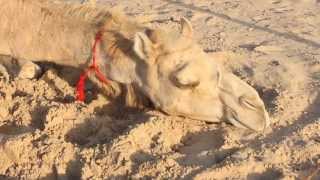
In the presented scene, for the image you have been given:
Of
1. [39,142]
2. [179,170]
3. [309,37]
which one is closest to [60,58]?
[39,142]

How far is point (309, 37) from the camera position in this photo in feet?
23.9

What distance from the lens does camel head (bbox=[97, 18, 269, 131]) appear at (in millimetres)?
4945

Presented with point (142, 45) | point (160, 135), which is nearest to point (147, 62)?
point (142, 45)

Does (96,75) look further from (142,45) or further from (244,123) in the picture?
(244,123)

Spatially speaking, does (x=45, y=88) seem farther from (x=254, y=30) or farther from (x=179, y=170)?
(x=254, y=30)

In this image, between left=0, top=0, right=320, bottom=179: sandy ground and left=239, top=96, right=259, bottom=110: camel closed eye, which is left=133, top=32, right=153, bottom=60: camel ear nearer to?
left=0, top=0, right=320, bottom=179: sandy ground

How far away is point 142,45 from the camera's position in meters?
4.99

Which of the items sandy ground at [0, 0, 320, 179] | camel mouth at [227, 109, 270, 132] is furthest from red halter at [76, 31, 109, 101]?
camel mouth at [227, 109, 270, 132]

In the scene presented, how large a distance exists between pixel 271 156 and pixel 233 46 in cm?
266

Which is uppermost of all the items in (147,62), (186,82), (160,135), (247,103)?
(147,62)

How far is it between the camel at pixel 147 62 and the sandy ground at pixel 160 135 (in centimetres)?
14

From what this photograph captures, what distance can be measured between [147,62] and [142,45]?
0.14 meters

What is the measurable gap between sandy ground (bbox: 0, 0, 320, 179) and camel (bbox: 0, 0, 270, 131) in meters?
0.14

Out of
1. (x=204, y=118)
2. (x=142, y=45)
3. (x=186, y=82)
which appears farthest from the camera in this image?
(x=204, y=118)
